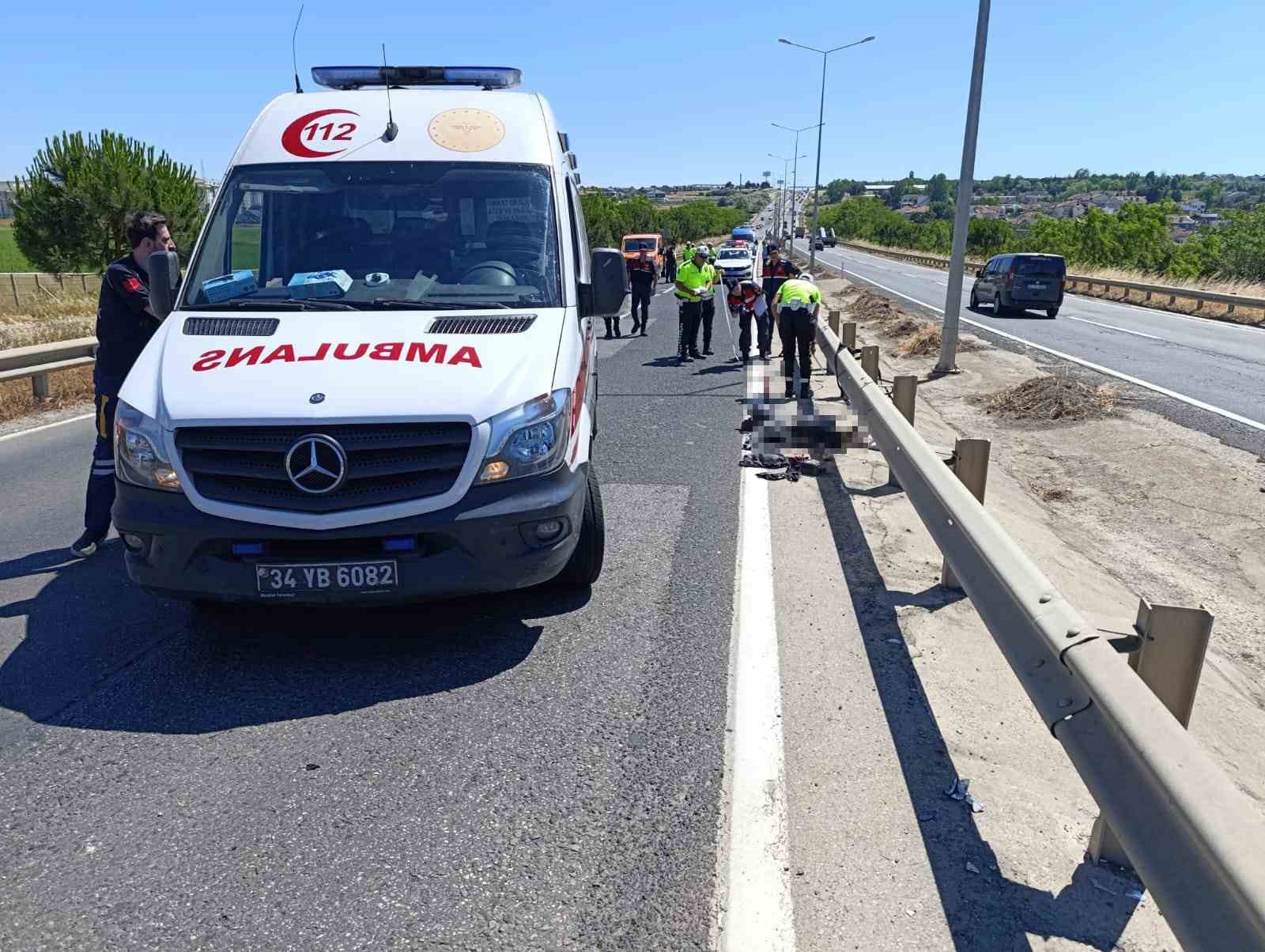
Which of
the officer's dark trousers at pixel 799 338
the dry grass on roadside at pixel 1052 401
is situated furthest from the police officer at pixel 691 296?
the dry grass on roadside at pixel 1052 401

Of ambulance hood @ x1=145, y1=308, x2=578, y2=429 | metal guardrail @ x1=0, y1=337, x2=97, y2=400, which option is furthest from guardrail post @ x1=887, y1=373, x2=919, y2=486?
metal guardrail @ x1=0, y1=337, x2=97, y2=400

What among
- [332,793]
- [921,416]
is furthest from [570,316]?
[921,416]

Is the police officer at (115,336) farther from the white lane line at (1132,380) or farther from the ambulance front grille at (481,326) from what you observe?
the white lane line at (1132,380)

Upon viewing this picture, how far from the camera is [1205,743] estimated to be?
3947 millimetres

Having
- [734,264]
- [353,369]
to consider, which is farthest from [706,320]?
[734,264]

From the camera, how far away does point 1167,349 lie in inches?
742

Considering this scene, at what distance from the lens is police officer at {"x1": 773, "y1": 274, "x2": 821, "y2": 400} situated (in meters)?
12.1

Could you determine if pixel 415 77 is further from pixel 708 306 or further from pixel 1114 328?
pixel 1114 328

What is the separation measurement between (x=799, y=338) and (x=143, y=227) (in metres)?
8.06

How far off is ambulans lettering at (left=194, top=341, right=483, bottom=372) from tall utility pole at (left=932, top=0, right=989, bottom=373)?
1113 centimetres

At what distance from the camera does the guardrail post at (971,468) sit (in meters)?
5.29

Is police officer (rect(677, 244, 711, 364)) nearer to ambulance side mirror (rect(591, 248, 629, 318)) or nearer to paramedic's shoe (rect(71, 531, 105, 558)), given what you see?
ambulance side mirror (rect(591, 248, 629, 318))

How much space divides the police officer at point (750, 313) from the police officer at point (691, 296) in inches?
22.0

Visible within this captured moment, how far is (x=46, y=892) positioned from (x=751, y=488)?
5598mm
